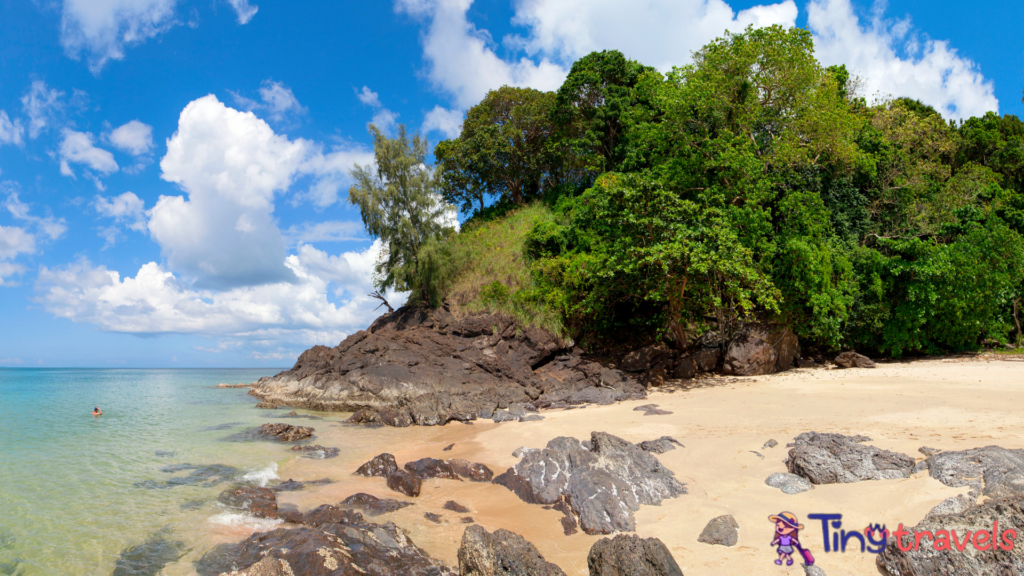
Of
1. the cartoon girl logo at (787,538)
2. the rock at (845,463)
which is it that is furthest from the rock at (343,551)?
the rock at (845,463)

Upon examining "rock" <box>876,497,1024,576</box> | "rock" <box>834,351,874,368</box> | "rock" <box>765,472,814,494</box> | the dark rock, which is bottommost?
the dark rock

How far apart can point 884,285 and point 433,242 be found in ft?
65.0

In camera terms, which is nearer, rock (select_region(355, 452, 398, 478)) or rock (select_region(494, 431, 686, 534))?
rock (select_region(494, 431, 686, 534))

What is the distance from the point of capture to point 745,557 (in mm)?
4383

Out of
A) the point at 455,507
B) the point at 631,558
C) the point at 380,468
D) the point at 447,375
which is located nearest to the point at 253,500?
the point at 380,468

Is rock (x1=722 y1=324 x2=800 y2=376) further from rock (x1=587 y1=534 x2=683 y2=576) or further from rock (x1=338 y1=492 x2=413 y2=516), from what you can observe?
rock (x1=587 y1=534 x2=683 y2=576)

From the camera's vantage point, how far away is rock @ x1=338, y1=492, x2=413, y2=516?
6637mm

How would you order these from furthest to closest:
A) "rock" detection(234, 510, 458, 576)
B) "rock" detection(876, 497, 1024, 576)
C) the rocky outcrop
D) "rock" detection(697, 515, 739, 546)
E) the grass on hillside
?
the grass on hillside, the rocky outcrop, "rock" detection(697, 515, 739, 546), "rock" detection(234, 510, 458, 576), "rock" detection(876, 497, 1024, 576)

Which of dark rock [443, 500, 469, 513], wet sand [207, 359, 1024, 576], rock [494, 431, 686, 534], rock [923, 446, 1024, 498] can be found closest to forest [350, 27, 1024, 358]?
wet sand [207, 359, 1024, 576]

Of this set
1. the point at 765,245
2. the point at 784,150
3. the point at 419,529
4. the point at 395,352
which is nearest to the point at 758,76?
the point at 784,150

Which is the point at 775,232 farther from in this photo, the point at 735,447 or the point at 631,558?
the point at 631,558

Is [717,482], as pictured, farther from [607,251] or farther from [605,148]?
[605,148]

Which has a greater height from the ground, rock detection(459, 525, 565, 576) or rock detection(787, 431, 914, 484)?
rock detection(787, 431, 914, 484)

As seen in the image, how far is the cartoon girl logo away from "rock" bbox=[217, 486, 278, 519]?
6452 mm
